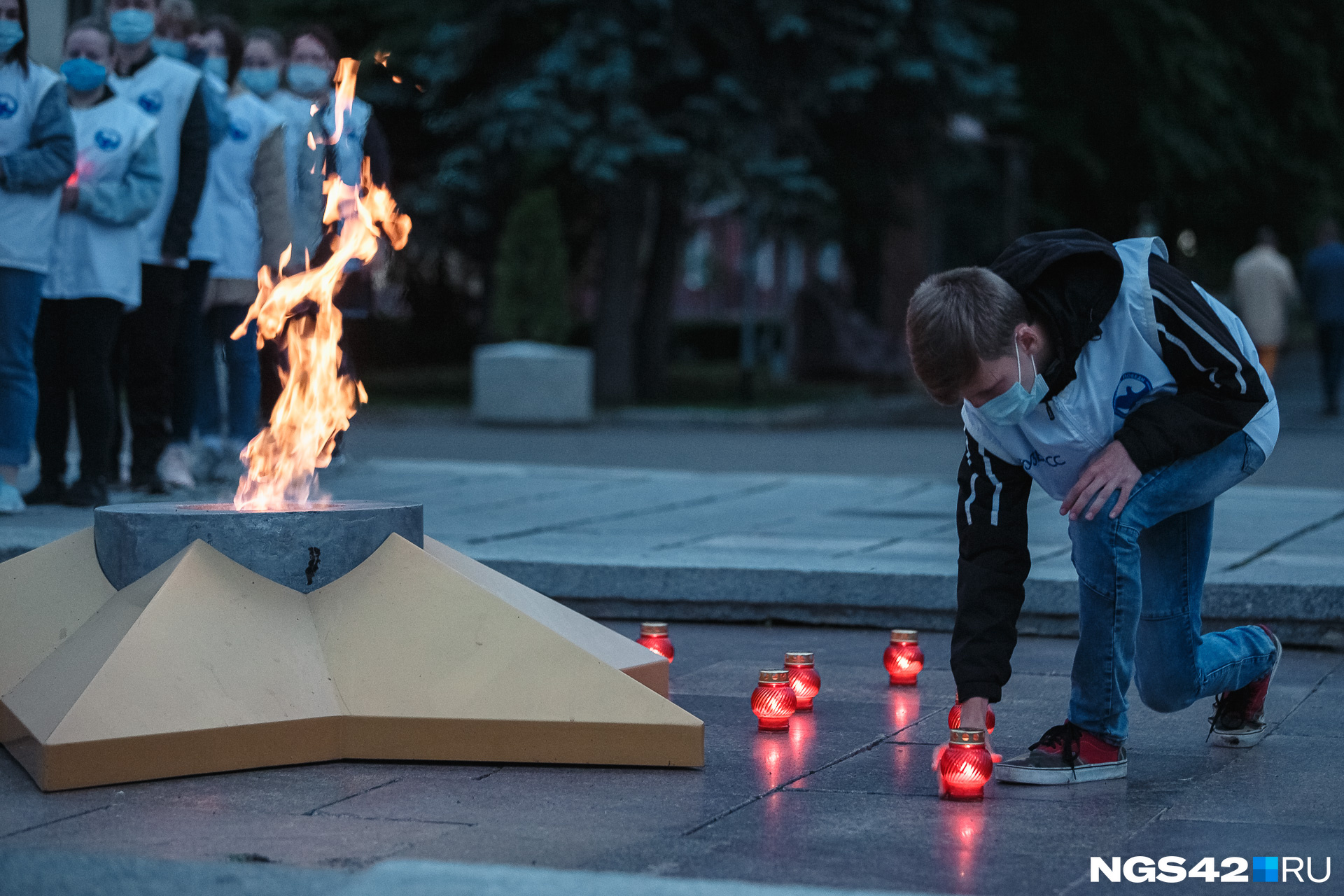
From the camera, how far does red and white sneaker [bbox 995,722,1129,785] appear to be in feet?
13.3

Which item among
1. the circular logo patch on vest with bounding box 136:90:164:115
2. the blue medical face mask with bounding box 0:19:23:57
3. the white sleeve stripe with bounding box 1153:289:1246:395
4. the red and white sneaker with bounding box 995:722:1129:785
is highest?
the blue medical face mask with bounding box 0:19:23:57

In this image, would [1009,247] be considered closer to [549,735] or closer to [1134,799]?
[1134,799]

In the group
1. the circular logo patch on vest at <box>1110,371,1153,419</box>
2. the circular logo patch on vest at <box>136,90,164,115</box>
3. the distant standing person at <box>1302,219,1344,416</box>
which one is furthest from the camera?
the distant standing person at <box>1302,219,1344,416</box>

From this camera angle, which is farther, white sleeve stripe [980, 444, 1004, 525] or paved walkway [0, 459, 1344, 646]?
paved walkway [0, 459, 1344, 646]

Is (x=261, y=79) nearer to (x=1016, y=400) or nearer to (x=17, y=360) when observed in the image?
(x=17, y=360)

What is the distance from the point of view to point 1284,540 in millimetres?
7547

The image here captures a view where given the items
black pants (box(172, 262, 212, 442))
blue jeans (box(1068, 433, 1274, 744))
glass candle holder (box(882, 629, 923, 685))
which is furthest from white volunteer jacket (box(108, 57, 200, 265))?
blue jeans (box(1068, 433, 1274, 744))

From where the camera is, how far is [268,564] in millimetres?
4445

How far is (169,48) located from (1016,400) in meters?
6.74

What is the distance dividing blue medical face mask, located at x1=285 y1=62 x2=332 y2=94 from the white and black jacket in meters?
5.66

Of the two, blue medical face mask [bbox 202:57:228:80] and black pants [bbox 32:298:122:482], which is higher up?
blue medical face mask [bbox 202:57:228:80]

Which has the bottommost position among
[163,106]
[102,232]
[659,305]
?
[659,305]

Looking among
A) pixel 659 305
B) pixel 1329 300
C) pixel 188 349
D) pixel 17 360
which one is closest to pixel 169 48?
pixel 188 349

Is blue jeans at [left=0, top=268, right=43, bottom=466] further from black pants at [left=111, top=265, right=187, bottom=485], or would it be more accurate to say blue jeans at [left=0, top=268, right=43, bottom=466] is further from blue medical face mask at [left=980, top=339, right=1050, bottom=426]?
blue medical face mask at [left=980, top=339, right=1050, bottom=426]
